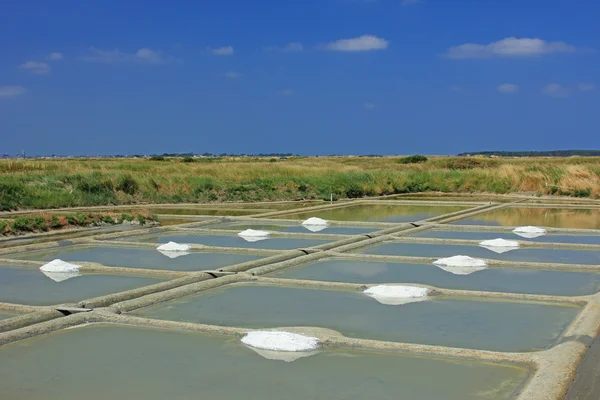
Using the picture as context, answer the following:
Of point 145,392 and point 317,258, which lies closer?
point 145,392

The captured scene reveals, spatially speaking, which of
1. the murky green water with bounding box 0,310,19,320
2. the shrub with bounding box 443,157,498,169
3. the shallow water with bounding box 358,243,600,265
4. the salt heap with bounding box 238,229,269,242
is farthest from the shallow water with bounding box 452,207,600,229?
the shrub with bounding box 443,157,498,169

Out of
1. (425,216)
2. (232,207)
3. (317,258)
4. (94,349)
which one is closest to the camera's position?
(94,349)

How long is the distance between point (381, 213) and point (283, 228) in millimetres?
2919

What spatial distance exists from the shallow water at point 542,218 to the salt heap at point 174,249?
4.49 metres

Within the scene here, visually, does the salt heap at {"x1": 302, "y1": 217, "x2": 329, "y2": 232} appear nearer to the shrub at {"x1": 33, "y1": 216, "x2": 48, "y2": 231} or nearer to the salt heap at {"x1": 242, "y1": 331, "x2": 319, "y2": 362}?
the shrub at {"x1": 33, "y1": 216, "x2": 48, "y2": 231}

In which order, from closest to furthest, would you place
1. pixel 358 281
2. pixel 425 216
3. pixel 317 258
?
pixel 358 281
pixel 317 258
pixel 425 216

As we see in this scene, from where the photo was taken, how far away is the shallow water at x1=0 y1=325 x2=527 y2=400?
2916 millimetres

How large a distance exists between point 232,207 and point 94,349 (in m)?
10.2

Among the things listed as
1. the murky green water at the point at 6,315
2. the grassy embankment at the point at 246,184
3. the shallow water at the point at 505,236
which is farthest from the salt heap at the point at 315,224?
the murky green water at the point at 6,315

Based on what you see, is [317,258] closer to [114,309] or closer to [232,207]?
[114,309]

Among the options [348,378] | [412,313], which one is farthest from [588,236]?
[348,378]

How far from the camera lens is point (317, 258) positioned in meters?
6.71

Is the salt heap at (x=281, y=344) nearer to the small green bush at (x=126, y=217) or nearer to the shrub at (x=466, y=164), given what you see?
the small green bush at (x=126, y=217)

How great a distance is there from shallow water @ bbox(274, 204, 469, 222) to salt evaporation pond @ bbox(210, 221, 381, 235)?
98cm
